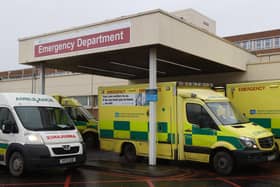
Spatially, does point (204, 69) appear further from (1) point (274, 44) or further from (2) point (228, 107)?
(1) point (274, 44)

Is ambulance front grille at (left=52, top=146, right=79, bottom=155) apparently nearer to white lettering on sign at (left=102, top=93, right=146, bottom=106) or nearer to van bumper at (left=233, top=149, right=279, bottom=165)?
white lettering on sign at (left=102, top=93, right=146, bottom=106)

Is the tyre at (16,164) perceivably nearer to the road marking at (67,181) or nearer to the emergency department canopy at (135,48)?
the road marking at (67,181)

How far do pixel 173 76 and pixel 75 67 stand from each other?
531cm

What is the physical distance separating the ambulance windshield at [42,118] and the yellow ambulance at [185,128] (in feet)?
8.28

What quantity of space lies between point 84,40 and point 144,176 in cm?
546

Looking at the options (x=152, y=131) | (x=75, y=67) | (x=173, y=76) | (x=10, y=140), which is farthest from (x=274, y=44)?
(x=10, y=140)

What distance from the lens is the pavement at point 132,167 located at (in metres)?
10.6

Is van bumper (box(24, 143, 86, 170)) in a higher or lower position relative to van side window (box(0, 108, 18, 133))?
lower

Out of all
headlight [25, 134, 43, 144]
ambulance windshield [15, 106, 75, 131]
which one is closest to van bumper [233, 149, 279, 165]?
ambulance windshield [15, 106, 75, 131]

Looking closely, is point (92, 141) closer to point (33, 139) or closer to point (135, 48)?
point (135, 48)

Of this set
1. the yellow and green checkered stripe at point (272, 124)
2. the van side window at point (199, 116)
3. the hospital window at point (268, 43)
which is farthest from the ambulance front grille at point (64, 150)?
the hospital window at point (268, 43)

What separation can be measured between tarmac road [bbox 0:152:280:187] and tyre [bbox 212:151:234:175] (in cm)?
21

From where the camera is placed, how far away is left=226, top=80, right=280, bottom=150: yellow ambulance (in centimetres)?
1268

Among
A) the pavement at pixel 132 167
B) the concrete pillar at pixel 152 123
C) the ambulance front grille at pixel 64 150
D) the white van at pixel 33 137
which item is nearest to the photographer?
the white van at pixel 33 137
